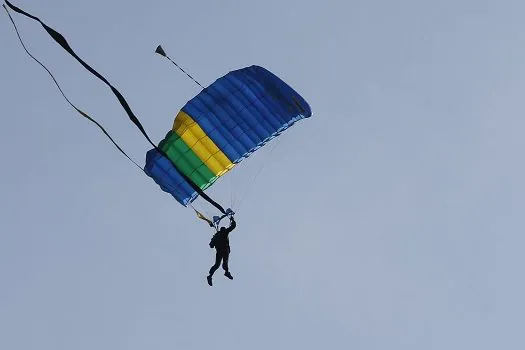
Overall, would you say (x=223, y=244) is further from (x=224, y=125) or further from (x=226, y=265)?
(x=224, y=125)

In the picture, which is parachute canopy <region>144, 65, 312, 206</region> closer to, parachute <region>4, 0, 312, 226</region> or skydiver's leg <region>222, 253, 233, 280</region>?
parachute <region>4, 0, 312, 226</region>

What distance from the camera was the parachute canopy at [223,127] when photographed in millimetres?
21062

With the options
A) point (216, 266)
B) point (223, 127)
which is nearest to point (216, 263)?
point (216, 266)

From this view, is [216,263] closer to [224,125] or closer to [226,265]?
[226,265]

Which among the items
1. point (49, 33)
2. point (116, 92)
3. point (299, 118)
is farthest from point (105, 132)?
point (299, 118)

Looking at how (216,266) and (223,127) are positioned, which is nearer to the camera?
(216,266)

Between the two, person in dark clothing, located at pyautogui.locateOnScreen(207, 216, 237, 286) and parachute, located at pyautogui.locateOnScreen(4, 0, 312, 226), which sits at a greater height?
parachute, located at pyautogui.locateOnScreen(4, 0, 312, 226)

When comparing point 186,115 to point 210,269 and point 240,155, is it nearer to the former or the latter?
point 240,155

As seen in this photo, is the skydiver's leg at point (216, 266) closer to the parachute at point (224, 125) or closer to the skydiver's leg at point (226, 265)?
the skydiver's leg at point (226, 265)

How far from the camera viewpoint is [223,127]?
2119 cm

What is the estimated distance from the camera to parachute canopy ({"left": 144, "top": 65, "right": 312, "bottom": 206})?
21062 mm

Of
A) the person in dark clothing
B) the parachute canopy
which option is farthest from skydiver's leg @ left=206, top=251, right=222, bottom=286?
the parachute canopy

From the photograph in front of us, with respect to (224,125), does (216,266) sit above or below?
below

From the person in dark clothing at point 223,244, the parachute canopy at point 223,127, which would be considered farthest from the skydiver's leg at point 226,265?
the parachute canopy at point 223,127
